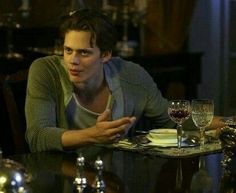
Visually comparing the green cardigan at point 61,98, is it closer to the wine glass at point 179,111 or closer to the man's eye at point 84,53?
the man's eye at point 84,53

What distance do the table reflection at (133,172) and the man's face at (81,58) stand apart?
34cm

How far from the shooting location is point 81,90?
8.20 feet

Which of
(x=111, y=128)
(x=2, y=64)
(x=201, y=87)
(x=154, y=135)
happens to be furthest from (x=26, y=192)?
(x=201, y=87)

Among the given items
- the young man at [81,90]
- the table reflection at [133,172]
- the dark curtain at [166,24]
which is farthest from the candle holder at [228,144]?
the dark curtain at [166,24]

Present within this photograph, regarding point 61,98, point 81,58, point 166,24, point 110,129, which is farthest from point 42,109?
point 166,24

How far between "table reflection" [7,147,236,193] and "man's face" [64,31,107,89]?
1.12ft

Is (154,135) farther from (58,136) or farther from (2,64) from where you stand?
(2,64)

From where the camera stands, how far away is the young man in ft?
7.63

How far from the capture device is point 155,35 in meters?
4.86

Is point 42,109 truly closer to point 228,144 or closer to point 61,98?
point 61,98

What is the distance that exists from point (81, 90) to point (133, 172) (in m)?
0.71

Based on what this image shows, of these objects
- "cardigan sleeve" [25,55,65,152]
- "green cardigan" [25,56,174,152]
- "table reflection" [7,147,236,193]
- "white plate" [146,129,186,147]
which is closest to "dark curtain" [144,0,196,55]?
"green cardigan" [25,56,174,152]

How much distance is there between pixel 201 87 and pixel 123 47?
2.87 ft

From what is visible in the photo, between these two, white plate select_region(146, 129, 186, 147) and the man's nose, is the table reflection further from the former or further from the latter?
the man's nose
